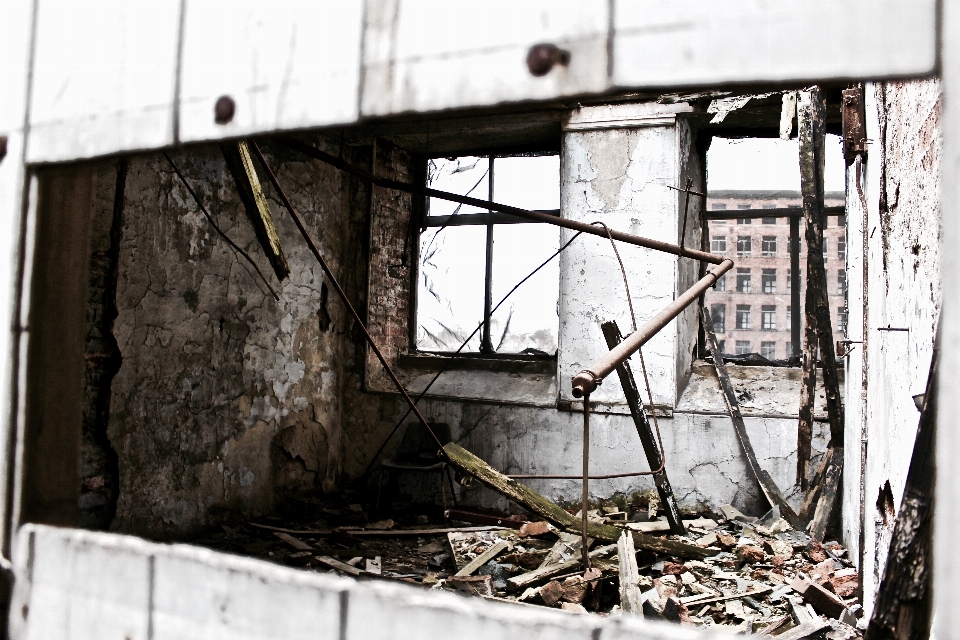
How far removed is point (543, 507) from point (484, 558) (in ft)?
1.71

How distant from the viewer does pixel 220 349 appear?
472 cm

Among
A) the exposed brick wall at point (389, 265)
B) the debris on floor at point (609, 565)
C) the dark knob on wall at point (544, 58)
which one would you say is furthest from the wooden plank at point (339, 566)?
the dark knob on wall at point (544, 58)

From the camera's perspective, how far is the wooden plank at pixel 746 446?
4461 mm

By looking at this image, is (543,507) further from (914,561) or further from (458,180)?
(458,180)

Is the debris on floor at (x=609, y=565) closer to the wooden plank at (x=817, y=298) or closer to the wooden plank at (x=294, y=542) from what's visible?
the wooden plank at (x=294, y=542)

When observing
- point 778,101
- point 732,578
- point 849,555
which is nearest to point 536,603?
point 732,578

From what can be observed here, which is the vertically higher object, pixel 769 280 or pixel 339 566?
pixel 769 280

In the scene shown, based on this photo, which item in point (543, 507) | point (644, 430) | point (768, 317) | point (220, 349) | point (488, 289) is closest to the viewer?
point (543, 507)

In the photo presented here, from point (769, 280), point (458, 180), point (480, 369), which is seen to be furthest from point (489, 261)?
point (769, 280)

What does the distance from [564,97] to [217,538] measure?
451 centimetres

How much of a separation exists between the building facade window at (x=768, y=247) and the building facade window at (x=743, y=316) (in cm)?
216

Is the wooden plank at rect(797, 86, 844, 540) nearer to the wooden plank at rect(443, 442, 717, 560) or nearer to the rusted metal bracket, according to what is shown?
the rusted metal bracket

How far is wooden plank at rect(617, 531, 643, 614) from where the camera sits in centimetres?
308

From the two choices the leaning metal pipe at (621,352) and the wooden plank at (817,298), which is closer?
the leaning metal pipe at (621,352)
